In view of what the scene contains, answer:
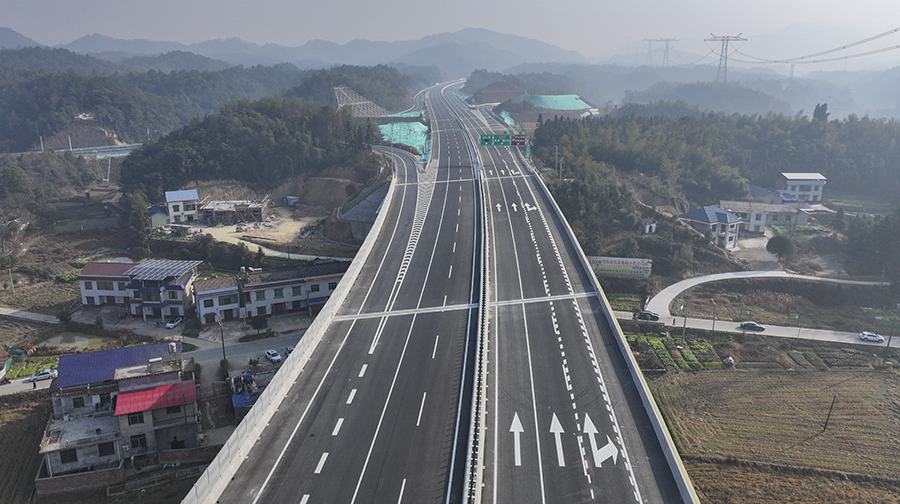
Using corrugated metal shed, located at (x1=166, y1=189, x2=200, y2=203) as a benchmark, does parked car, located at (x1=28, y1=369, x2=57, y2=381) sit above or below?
below

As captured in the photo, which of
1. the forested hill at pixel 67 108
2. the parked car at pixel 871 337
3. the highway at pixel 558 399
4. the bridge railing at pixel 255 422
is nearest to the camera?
the bridge railing at pixel 255 422

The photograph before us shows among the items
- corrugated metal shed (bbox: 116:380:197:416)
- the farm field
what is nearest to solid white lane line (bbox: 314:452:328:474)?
corrugated metal shed (bbox: 116:380:197:416)

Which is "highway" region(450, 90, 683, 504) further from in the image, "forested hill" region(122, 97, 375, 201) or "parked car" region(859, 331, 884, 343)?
"forested hill" region(122, 97, 375, 201)

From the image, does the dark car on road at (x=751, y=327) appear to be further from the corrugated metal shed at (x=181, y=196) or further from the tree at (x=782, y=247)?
the corrugated metal shed at (x=181, y=196)

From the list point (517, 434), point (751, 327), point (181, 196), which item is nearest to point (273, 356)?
point (517, 434)

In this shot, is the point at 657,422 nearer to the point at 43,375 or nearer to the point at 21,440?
the point at 21,440

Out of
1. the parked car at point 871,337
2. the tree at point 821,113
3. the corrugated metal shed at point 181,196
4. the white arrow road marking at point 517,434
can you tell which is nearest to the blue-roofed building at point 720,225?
the parked car at point 871,337

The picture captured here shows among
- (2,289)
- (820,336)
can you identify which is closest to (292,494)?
(820,336)
